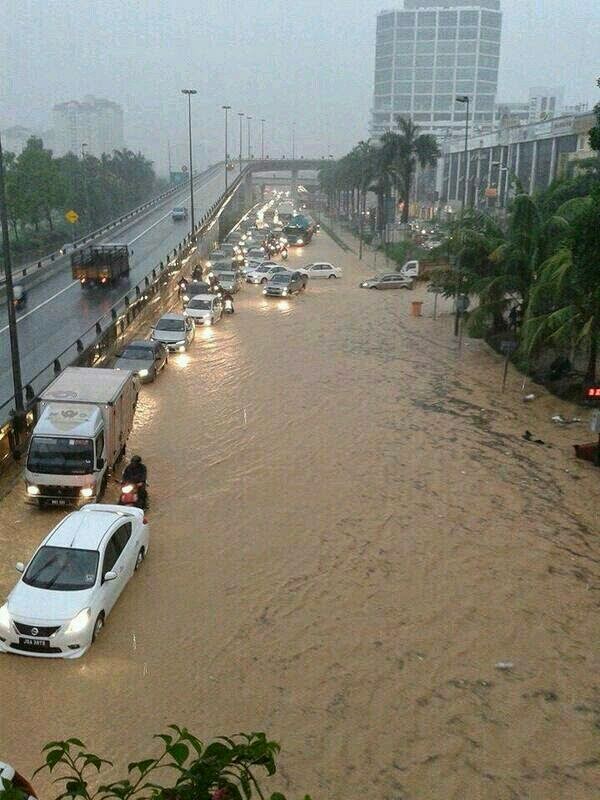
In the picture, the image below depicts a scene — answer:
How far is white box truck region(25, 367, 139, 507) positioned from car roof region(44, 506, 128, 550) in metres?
2.55

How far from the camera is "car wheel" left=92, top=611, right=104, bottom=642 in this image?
10078 mm

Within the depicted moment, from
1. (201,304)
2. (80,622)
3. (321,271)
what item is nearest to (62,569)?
(80,622)

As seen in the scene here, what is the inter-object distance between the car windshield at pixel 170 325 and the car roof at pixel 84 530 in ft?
59.9

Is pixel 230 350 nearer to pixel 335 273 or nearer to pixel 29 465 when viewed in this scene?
pixel 29 465

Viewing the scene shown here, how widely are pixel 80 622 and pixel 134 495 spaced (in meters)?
4.48

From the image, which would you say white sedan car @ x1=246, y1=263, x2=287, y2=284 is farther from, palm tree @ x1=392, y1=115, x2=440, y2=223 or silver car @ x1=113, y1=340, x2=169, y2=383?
silver car @ x1=113, y1=340, x2=169, y2=383

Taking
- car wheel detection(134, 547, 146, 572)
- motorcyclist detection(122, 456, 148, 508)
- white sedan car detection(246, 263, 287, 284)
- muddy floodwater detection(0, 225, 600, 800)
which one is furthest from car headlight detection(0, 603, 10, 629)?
white sedan car detection(246, 263, 287, 284)

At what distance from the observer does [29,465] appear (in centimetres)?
1428

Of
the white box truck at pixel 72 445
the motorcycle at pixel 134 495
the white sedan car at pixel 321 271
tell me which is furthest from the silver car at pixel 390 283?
the motorcycle at pixel 134 495

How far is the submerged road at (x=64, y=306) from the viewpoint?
26.8 metres

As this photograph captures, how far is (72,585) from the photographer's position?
1031 cm

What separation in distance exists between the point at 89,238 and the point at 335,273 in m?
23.5

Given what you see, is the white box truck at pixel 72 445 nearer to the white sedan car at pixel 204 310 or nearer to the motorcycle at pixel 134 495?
the motorcycle at pixel 134 495

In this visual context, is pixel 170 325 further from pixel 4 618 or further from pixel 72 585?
pixel 4 618
